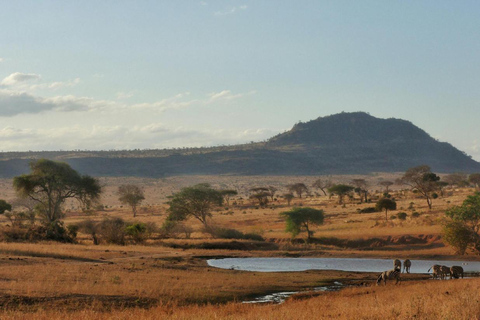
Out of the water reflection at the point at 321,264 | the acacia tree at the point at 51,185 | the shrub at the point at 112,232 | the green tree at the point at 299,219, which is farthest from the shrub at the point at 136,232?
the green tree at the point at 299,219

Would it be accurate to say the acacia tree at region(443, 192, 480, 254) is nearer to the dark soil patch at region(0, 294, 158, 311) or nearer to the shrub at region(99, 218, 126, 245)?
the shrub at region(99, 218, 126, 245)

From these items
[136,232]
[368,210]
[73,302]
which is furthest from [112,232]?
[368,210]

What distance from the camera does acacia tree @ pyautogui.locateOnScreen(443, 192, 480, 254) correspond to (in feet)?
171

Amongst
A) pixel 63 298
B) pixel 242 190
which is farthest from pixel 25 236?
pixel 242 190

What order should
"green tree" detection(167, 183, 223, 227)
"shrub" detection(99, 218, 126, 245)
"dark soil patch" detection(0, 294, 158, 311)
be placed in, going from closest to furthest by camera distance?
"dark soil patch" detection(0, 294, 158, 311), "shrub" detection(99, 218, 126, 245), "green tree" detection(167, 183, 223, 227)

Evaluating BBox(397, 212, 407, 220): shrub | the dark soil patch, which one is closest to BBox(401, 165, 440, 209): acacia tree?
BBox(397, 212, 407, 220): shrub

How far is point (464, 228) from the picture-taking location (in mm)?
52531

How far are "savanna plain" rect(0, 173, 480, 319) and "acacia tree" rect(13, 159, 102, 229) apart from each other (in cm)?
710

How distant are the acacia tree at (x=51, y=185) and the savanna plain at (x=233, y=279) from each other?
7.10 metres

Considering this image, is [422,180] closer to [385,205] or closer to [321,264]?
[385,205]

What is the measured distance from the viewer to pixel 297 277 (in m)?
36.5

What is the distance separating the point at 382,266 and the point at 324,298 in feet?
69.2

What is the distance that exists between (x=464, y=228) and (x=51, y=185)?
48.9 metres

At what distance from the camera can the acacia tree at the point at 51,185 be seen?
2825 inches
